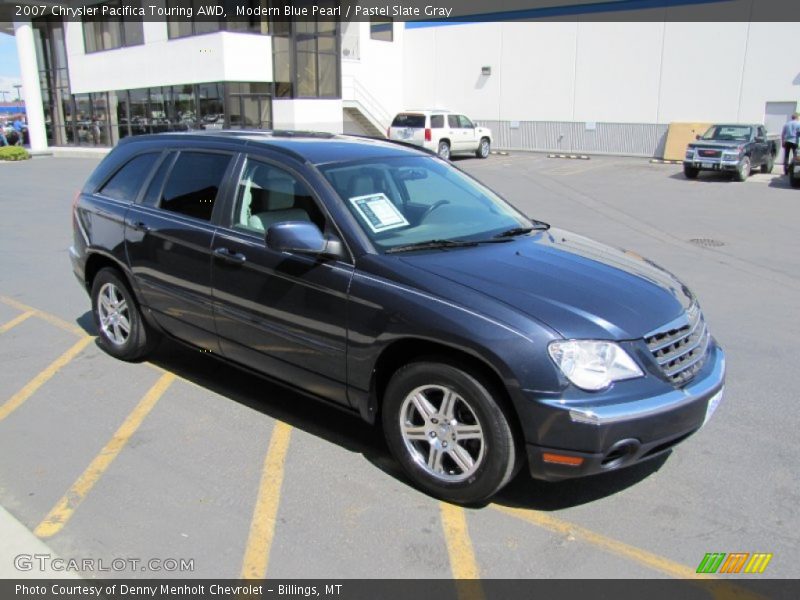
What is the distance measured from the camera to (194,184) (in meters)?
4.65

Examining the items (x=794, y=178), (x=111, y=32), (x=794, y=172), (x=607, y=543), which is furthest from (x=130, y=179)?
(x=111, y=32)

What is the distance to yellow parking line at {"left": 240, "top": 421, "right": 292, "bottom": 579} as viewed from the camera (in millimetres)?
2995

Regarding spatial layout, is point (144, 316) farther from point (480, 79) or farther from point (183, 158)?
point (480, 79)

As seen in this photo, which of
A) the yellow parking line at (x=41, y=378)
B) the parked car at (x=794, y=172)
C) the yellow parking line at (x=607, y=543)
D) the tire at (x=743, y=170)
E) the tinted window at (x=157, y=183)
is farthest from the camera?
the tire at (x=743, y=170)

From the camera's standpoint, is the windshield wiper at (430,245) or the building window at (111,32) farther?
the building window at (111,32)

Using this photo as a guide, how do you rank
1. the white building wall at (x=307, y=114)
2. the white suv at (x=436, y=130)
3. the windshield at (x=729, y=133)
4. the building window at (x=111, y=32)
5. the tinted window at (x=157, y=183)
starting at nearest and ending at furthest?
1. the tinted window at (x=157, y=183)
2. the windshield at (x=729, y=133)
3. the white suv at (x=436, y=130)
4. the white building wall at (x=307, y=114)
5. the building window at (x=111, y=32)

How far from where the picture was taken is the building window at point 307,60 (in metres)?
26.4

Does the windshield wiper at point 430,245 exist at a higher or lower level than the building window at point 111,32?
lower

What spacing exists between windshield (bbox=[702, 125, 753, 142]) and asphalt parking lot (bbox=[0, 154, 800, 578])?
53.5 feet

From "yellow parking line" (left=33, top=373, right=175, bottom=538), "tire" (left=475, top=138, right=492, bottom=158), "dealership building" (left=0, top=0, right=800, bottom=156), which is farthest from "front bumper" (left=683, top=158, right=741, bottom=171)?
"yellow parking line" (left=33, top=373, right=175, bottom=538)

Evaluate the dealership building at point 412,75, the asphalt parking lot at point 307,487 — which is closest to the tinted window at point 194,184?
the asphalt parking lot at point 307,487

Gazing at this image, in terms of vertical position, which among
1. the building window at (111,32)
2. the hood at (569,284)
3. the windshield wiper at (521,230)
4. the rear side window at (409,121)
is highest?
the building window at (111,32)

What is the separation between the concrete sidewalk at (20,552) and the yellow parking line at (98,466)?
0.08 metres

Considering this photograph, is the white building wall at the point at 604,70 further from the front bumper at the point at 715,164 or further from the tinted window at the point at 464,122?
the front bumper at the point at 715,164
